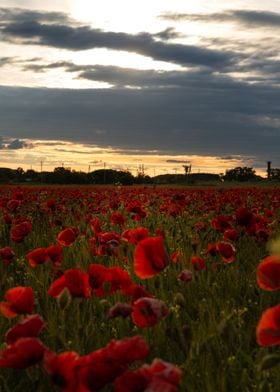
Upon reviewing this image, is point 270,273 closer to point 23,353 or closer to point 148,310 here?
point 148,310

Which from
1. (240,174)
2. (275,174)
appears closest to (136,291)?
(275,174)

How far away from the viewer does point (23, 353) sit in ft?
4.78

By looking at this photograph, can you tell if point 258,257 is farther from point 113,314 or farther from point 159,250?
point 113,314

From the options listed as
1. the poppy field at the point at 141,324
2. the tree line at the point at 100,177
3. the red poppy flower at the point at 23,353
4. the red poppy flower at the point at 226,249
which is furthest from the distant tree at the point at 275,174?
the red poppy flower at the point at 23,353

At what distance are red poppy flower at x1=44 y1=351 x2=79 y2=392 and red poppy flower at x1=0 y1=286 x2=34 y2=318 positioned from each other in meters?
0.91

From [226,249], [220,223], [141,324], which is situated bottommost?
[141,324]

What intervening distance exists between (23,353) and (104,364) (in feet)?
0.93

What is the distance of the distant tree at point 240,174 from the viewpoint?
61228mm

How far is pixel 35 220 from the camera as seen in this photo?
374 inches

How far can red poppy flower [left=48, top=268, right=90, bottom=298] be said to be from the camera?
244 centimetres

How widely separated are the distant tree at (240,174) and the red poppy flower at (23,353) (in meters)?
59.9

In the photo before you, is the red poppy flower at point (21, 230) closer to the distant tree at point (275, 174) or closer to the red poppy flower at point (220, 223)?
the red poppy flower at point (220, 223)

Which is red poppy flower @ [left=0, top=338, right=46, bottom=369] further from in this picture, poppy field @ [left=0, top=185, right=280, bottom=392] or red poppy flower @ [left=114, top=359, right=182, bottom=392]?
red poppy flower @ [left=114, top=359, right=182, bottom=392]

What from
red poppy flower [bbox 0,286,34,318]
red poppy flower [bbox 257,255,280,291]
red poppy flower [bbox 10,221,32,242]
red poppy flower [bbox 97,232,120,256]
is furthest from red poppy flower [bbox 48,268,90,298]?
red poppy flower [bbox 10,221,32,242]
